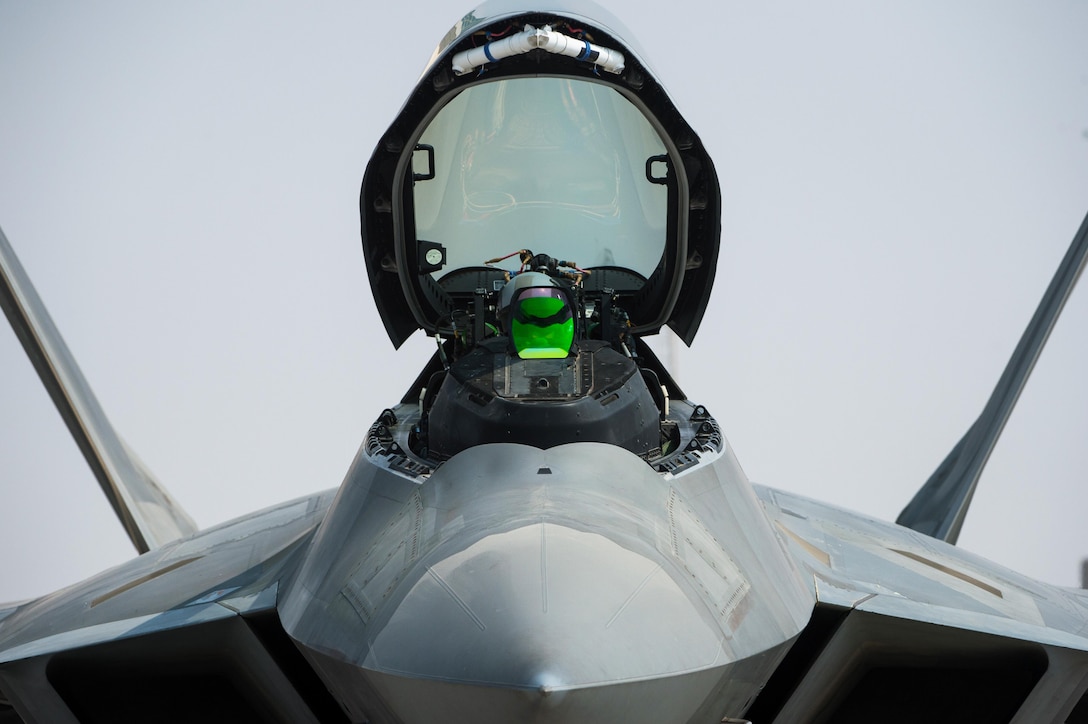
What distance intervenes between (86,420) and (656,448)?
13.1 feet

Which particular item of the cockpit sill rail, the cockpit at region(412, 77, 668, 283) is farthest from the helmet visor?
the cockpit at region(412, 77, 668, 283)

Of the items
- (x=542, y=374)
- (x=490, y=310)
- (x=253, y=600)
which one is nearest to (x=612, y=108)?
(x=490, y=310)

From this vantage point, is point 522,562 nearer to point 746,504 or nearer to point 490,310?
point 746,504

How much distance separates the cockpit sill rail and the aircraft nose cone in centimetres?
84

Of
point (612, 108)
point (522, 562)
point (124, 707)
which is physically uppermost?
point (612, 108)

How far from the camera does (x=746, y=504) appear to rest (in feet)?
14.7

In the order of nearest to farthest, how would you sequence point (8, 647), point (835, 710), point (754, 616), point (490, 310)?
1. point (754, 616)
2. point (835, 710)
3. point (8, 647)
4. point (490, 310)

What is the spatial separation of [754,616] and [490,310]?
241 centimetres

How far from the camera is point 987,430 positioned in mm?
7188

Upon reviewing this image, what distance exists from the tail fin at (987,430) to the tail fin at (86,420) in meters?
4.95

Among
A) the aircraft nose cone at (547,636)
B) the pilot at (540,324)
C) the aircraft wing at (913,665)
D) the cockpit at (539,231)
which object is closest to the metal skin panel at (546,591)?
the aircraft nose cone at (547,636)

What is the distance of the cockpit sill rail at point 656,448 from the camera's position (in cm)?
432

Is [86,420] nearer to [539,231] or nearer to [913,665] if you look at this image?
[539,231]

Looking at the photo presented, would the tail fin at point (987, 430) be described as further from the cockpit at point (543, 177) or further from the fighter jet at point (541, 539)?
the cockpit at point (543, 177)
